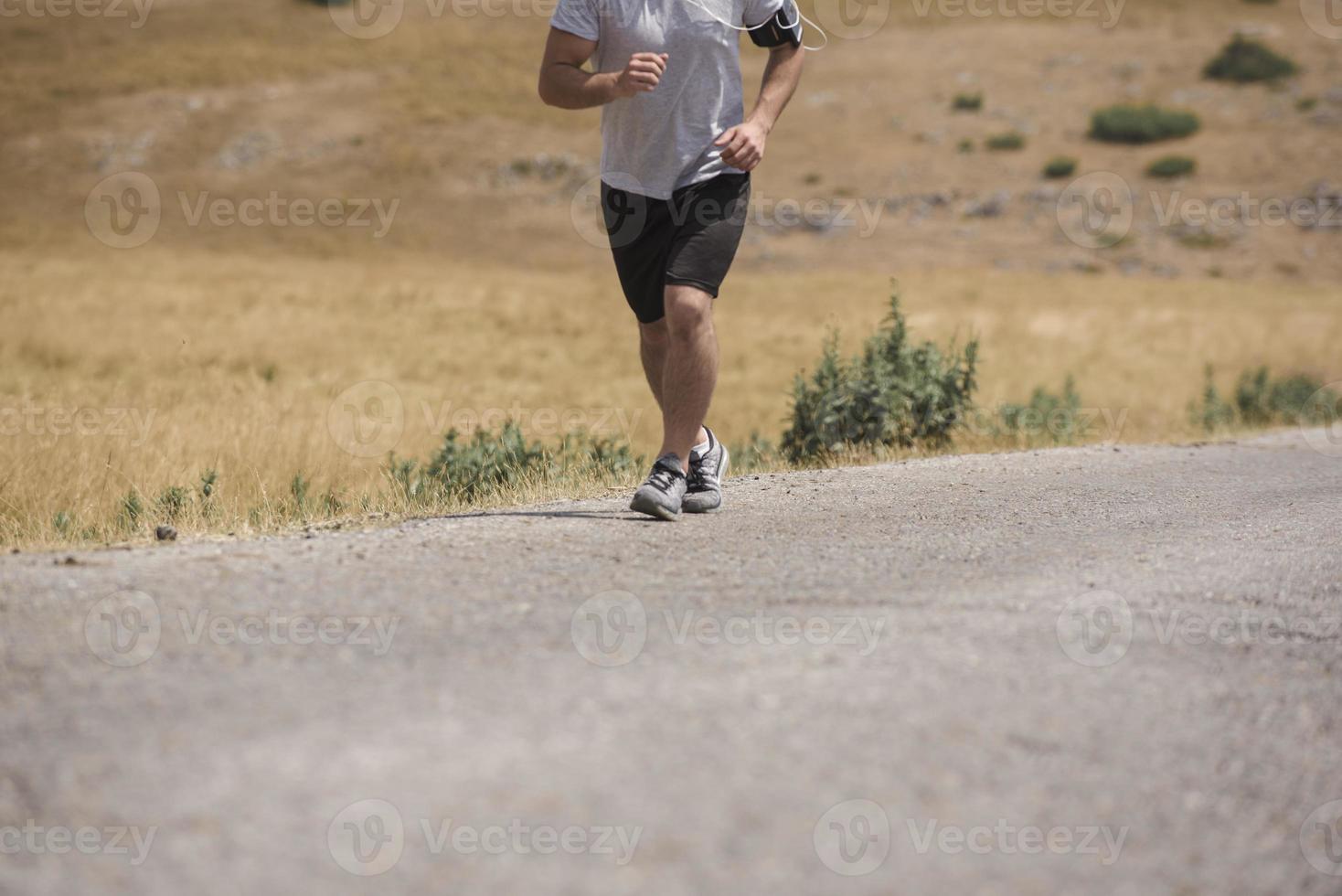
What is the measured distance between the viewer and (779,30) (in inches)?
218

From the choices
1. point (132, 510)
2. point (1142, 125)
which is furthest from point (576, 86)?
point (1142, 125)

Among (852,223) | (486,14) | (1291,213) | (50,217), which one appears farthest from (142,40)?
(1291,213)

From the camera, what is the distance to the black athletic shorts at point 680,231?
5363mm

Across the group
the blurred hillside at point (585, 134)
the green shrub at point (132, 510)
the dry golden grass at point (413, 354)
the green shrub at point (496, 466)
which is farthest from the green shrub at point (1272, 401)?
the blurred hillside at point (585, 134)

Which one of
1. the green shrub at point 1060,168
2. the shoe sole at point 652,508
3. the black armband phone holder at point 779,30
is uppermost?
the green shrub at point 1060,168

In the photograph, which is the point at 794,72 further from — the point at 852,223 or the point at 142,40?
the point at 142,40

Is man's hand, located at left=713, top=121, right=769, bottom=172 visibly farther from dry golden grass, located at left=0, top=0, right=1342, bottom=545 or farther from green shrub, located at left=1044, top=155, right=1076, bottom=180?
green shrub, located at left=1044, top=155, right=1076, bottom=180

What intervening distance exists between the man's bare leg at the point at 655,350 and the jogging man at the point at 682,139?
1.17 ft

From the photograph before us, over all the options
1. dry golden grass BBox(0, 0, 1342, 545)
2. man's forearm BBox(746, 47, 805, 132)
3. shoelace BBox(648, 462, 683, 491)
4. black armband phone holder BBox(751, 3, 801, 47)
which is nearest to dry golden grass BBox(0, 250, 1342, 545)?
dry golden grass BBox(0, 0, 1342, 545)

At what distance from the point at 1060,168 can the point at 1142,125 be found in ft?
16.3

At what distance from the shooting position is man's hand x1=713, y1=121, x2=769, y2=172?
5.27 metres

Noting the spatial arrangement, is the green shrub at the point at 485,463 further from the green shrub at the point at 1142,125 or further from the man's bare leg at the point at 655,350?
the green shrub at the point at 1142,125

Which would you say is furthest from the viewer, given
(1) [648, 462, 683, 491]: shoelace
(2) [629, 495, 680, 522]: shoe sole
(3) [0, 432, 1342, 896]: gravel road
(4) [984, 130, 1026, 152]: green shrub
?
(4) [984, 130, 1026, 152]: green shrub

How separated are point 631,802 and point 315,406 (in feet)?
34.5
